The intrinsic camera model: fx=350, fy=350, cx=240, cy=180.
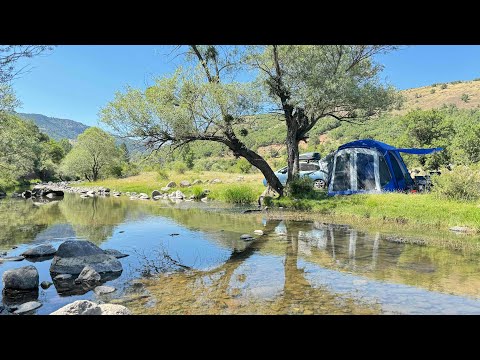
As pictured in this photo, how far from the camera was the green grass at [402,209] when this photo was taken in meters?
11.5

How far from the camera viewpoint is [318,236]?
36.8 ft

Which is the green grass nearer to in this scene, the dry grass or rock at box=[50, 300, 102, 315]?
rock at box=[50, 300, 102, 315]

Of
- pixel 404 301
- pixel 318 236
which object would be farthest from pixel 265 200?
pixel 404 301

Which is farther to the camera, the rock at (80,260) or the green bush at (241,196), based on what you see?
the green bush at (241,196)

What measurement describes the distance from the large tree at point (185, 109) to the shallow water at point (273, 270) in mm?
4638

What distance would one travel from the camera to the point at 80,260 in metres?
7.91

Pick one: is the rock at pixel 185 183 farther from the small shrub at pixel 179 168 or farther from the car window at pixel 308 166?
the car window at pixel 308 166

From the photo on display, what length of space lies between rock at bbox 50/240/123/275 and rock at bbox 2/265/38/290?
95 cm

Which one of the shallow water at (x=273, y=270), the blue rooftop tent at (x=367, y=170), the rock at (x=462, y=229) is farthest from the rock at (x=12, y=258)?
the blue rooftop tent at (x=367, y=170)

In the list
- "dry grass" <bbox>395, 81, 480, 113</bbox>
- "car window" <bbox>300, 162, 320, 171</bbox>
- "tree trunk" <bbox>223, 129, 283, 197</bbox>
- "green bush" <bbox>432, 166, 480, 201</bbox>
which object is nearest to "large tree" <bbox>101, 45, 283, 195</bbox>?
"tree trunk" <bbox>223, 129, 283, 197</bbox>

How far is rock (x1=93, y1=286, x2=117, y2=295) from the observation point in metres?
6.37

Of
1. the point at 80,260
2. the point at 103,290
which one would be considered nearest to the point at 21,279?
the point at 80,260
